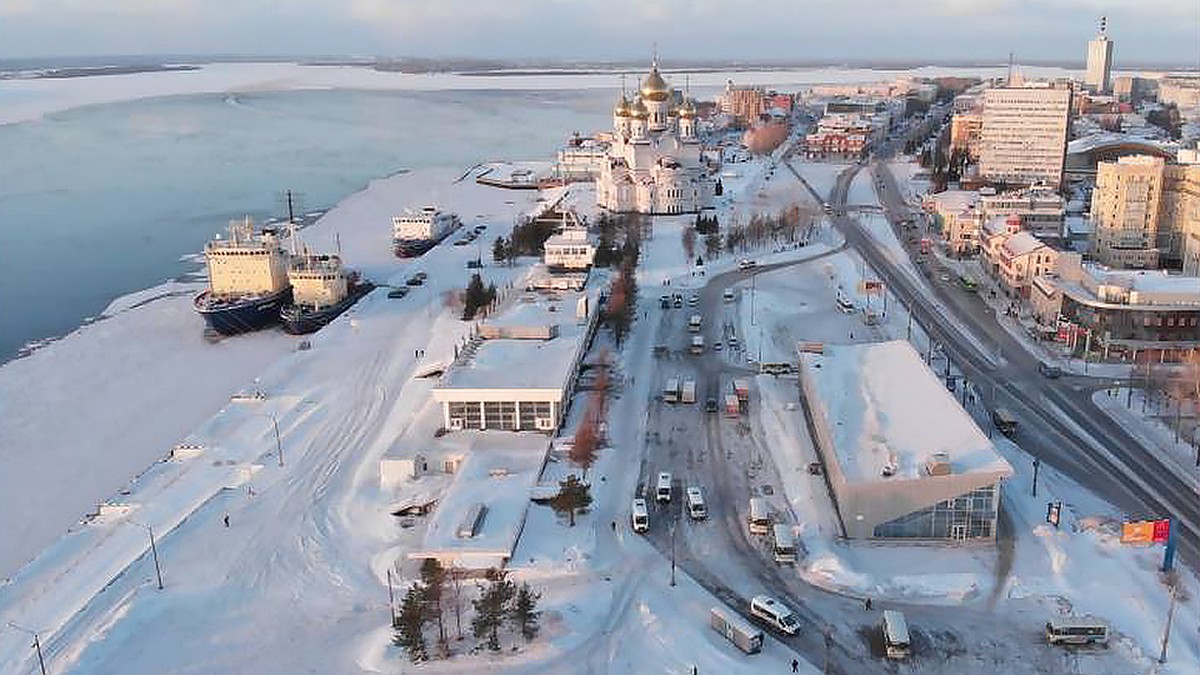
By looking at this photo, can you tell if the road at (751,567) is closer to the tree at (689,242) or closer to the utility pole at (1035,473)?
the utility pole at (1035,473)

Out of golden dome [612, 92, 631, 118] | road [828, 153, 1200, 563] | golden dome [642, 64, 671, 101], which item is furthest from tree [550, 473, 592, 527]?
golden dome [642, 64, 671, 101]

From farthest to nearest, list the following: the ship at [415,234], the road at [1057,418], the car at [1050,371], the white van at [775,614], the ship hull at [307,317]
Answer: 1. the ship at [415,234]
2. the ship hull at [307,317]
3. the car at [1050,371]
4. the road at [1057,418]
5. the white van at [775,614]

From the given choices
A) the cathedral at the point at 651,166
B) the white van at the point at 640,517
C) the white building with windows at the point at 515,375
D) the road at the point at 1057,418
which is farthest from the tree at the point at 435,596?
the cathedral at the point at 651,166

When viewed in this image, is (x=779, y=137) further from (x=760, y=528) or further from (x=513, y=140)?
(x=760, y=528)

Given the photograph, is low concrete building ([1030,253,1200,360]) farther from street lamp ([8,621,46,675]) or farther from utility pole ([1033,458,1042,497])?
street lamp ([8,621,46,675])

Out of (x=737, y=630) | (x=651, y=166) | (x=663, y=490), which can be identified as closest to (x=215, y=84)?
(x=651, y=166)

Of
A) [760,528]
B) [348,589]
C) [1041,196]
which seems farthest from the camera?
[1041,196]

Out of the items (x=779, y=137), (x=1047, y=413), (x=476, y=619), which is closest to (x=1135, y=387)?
(x=1047, y=413)
